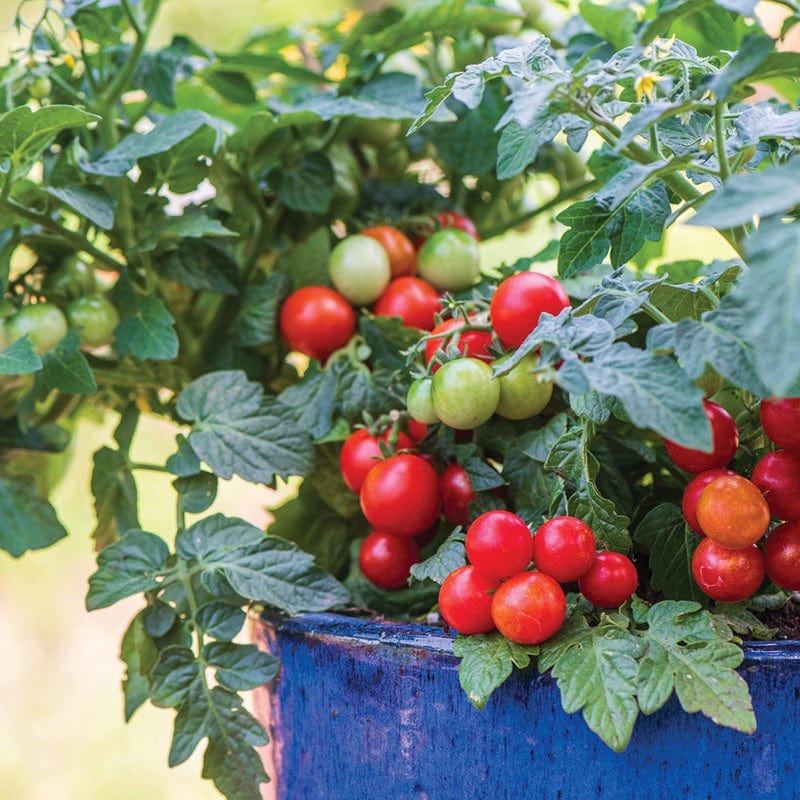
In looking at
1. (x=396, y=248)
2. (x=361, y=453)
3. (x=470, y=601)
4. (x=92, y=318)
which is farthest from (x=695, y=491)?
(x=92, y=318)

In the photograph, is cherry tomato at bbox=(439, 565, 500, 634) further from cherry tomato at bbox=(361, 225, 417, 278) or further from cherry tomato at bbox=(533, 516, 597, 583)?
cherry tomato at bbox=(361, 225, 417, 278)

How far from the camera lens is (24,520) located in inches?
29.1

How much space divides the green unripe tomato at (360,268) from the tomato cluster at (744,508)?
301mm

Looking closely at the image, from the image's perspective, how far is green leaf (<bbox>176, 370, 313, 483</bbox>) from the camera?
65cm

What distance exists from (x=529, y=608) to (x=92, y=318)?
414mm

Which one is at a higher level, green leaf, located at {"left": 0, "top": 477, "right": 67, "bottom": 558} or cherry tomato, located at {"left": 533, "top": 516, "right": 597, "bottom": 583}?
cherry tomato, located at {"left": 533, "top": 516, "right": 597, "bottom": 583}

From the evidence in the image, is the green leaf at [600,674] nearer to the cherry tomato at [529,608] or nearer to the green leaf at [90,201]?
the cherry tomato at [529,608]

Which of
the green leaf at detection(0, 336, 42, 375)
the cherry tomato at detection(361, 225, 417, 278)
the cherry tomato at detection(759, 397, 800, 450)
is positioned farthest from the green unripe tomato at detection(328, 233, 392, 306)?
the cherry tomato at detection(759, 397, 800, 450)

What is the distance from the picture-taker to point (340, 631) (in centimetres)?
55

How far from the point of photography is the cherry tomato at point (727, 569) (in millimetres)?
479

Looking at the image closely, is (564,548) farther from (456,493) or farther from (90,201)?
(90,201)

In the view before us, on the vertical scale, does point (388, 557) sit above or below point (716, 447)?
below

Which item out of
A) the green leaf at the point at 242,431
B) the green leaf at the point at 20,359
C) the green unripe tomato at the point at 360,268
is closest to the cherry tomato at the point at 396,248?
the green unripe tomato at the point at 360,268

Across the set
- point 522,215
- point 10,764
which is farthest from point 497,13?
point 10,764
